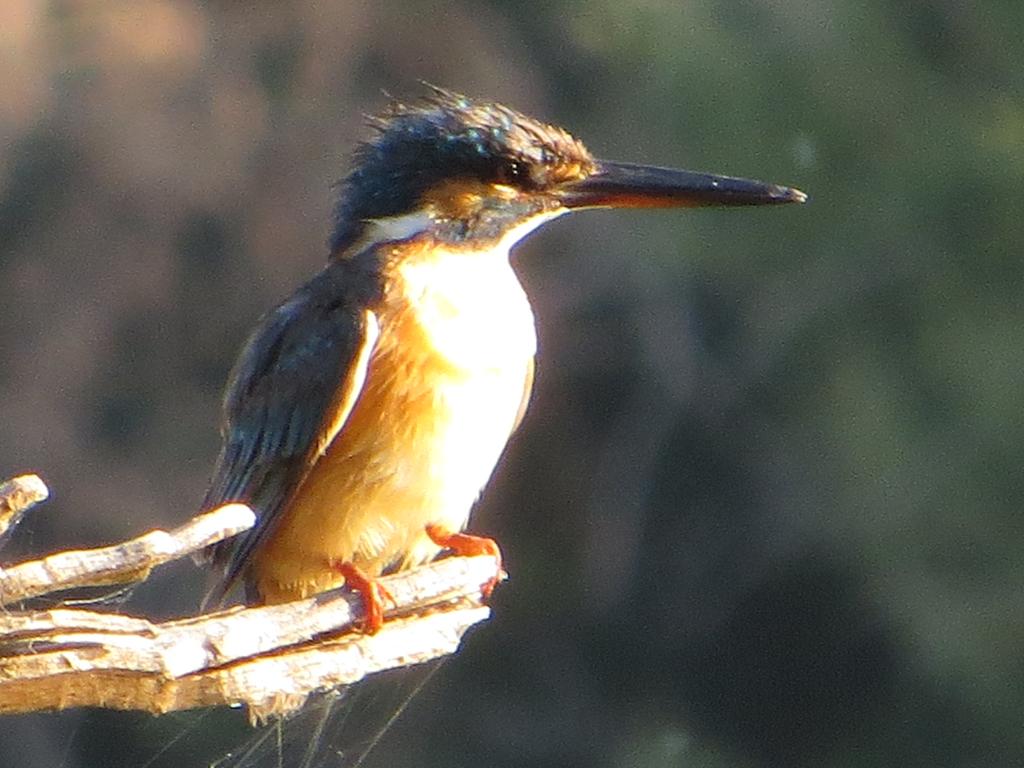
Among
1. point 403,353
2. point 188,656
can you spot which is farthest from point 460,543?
point 188,656

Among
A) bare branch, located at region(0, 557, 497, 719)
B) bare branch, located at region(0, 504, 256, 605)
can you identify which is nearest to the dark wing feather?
bare branch, located at region(0, 557, 497, 719)

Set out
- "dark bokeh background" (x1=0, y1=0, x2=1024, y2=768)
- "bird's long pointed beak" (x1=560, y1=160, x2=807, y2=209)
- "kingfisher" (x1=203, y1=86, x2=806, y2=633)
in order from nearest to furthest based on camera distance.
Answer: "kingfisher" (x1=203, y1=86, x2=806, y2=633) < "bird's long pointed beak" (x1=560, y1=160, x2=807, y2=209) < "dark bokeh background" (x1=0, y1=0, x2=1024, y2=768)

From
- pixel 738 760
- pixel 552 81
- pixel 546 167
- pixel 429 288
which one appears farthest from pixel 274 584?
pixel 552 81

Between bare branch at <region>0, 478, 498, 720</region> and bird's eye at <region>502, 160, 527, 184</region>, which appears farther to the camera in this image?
bird's eye at <region>502, 160, 527, 184</region>

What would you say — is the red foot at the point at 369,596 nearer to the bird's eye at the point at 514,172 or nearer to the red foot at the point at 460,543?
the red foot at the point at 460,543

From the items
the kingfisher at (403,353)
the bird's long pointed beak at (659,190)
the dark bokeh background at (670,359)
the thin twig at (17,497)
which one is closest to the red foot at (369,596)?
the kingfisher at (403,353)

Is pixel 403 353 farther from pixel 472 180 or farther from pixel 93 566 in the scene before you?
pixel 93 566

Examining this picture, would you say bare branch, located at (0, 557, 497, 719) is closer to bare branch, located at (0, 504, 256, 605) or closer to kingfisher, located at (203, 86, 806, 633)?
bare branch, located at (0, 504, 256, 605)
